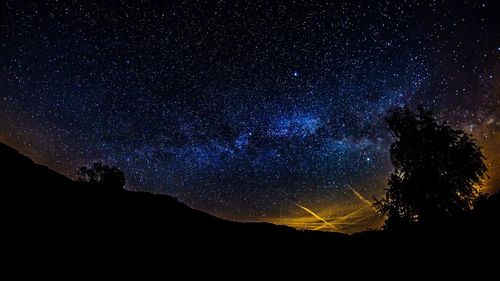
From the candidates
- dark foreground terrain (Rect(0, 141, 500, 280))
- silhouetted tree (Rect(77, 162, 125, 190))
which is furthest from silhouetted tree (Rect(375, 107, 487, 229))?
silhouetted tree (Rect(77, 162, 125, 190))

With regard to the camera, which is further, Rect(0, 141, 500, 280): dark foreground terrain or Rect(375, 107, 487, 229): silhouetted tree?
Rect(375, 107, 487, 229): silhouetted tree

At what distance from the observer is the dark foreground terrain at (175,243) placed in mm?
6641

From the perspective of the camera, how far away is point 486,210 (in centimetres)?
887

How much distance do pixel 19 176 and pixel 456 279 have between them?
12.5 meters

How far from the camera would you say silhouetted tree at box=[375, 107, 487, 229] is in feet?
71.6

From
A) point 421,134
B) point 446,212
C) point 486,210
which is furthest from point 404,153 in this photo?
point 486,210

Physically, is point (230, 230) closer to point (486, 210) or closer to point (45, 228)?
point (45, 228)

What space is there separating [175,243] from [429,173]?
21.3 meters

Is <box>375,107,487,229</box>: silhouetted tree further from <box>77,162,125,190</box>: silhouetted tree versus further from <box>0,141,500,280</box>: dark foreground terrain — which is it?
<box>77,162,125,190</box>: silhouetted tree

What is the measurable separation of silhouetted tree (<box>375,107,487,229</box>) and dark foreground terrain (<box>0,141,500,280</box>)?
13657mm

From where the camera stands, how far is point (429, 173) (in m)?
22.4

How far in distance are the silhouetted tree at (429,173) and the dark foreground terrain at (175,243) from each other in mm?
13657

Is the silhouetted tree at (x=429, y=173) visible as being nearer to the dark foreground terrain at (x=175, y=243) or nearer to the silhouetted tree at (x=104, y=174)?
the dark foreground terrain at (x=175, y=243)

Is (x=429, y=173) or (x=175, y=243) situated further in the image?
(x=429, y=173)
